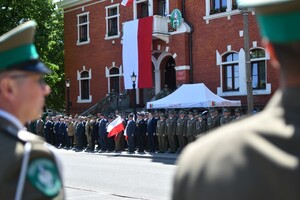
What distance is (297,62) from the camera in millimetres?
1391

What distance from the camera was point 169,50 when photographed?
27.1 m

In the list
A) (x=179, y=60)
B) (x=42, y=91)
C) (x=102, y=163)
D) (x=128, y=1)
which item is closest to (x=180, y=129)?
(x=102, y=163)

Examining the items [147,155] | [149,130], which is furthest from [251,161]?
[149,130]

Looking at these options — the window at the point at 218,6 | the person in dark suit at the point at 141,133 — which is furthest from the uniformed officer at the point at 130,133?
the window at the point at 218,6

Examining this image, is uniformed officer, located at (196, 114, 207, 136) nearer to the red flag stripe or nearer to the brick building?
the brick building

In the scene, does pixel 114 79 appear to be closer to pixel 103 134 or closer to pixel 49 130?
pixel 49 130

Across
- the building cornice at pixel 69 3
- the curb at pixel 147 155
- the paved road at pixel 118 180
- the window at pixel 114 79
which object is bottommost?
the curb at pixel 147 155

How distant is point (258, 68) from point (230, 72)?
5.46 feet

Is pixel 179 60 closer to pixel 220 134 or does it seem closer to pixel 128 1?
pixel 128 1

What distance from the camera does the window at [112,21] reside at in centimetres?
3058

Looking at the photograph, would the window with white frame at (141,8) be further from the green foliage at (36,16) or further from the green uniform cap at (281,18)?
the green uniform cap at (281,18)

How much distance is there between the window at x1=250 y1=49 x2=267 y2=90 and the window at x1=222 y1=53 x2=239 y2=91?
0.97 m

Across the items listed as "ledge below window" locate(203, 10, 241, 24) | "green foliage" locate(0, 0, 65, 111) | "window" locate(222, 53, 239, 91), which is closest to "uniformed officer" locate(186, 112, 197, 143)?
"window" locate(222, 53, 239, 91)

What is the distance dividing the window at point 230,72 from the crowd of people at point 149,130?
2807 mm
